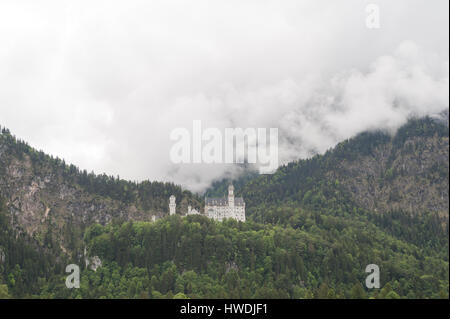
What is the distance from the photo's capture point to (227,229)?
560ft

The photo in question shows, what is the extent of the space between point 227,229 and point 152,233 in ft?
89.1
